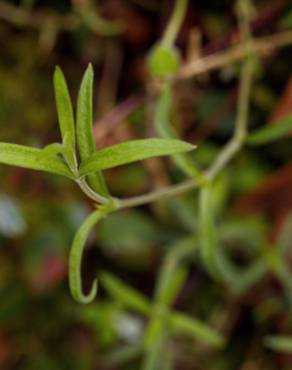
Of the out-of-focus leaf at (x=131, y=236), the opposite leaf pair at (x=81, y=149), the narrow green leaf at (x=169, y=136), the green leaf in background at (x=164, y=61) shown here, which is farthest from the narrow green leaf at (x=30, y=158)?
the out-of-focus leaf at (x=131, y=236)

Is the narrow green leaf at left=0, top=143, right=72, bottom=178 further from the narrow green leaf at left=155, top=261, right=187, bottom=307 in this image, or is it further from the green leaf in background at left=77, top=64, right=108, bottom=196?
the narrow green leaf at left=155, top=261, right=187, bottom=307

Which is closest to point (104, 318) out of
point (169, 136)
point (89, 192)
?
point (169, 136)

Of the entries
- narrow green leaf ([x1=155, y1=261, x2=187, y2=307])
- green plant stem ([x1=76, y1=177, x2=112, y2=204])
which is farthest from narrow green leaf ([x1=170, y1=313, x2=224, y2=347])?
green plant stem ([x1=76, y1=177, x2=112, y2=204])

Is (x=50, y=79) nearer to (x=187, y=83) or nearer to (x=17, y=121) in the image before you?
(x=17, y=121)

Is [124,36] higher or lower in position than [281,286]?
higher

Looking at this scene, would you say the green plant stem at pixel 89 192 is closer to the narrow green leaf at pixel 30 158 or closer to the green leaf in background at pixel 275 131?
the narrow green leaf at pixel 30 158

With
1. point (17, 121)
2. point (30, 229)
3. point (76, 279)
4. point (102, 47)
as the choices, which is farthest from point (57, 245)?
point (76, 279)

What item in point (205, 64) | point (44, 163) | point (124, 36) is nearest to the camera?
point (44, 163)
